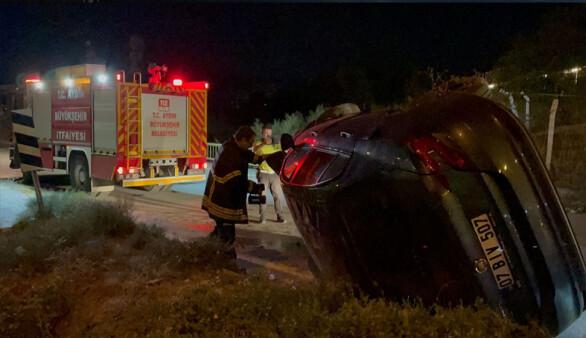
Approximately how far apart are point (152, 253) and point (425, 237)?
2.99 meters

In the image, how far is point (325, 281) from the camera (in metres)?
3.88

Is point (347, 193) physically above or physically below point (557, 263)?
above

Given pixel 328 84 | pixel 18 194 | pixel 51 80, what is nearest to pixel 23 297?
pixel 18 194

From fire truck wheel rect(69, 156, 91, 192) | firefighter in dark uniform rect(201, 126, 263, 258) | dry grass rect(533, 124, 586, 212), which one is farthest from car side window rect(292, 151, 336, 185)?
fire truck wheel rect(69, 156, 91, 192)

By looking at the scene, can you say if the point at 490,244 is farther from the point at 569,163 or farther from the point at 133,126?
the point at 133,126

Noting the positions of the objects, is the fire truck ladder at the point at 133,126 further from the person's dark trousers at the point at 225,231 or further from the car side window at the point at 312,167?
the car side window at the point at 312,167

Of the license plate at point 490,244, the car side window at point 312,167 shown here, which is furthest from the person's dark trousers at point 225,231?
the license plate at point 490,244

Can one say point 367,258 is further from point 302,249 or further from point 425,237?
point 302,249

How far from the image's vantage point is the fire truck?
11.4m

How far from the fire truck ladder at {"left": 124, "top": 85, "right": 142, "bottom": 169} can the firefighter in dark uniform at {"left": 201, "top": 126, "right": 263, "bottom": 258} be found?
19.1ft

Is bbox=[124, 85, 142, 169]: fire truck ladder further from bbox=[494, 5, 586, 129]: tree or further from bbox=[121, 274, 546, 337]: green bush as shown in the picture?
bbox=[494, 5, 586, 129]: tree

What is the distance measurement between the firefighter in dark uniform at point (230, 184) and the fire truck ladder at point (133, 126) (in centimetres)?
582

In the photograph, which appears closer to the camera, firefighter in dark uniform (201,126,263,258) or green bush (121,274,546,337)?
green bush (121,274,546,337)

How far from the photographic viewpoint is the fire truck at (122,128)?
1142 centimetres
